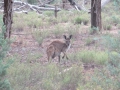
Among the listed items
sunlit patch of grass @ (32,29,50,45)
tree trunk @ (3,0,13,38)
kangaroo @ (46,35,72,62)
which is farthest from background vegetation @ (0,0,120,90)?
tree trunk @ (3,0,13,38)

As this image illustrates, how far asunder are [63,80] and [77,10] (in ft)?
55.1

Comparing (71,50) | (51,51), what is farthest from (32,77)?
(71,50)

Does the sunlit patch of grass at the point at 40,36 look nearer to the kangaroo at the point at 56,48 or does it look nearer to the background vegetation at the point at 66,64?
the background vegetation at the point at 66,64

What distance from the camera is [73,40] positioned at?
14.3 meters

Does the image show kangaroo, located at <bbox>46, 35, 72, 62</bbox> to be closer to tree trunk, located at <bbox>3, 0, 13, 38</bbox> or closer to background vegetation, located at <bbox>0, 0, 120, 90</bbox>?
background vegetation, located at <bbox>0, 0, 120, 90</bbox>

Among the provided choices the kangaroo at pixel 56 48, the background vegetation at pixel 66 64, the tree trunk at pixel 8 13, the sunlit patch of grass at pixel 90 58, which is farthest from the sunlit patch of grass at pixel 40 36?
the sunlit patch of grass at pixel 90 58

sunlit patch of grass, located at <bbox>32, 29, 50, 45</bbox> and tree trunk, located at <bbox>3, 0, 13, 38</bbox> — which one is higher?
tree trunk, located at <bbox>3, 0, 13, 38</bbox>

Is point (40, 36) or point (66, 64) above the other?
point (40, 36)

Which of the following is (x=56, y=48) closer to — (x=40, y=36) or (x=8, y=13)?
(x=8, y=13)

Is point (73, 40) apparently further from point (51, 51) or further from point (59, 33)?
point (51, 51)

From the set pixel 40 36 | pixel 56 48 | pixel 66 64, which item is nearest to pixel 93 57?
pixel 66 64

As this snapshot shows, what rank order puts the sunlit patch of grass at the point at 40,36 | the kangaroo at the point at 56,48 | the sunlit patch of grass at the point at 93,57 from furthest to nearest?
1. the sunlit patch of grass at the point at 40,36
2. the kangaroo at the point at 56,48
3. the sunlit patch of grass at the point at 93,57

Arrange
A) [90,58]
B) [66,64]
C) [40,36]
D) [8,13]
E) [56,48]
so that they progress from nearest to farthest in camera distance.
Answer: [66,64] → [90,58] → [56,48] → [8,13] → [40,36]

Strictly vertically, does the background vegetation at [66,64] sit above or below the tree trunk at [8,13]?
below
